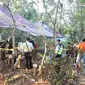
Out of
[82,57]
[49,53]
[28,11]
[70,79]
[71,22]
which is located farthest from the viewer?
[28,11]

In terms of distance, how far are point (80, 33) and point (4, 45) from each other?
44.0 feet

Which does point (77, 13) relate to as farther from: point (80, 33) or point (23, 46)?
point (23, 46)

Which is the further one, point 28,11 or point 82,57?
point 28,11

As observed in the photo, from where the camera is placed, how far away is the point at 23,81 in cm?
841

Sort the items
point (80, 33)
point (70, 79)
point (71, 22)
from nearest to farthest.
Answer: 1. point (70, 79)
2. point (80, 33)
3. point (71, 22)

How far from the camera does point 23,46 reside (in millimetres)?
11109

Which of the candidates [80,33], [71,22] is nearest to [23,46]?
[80,33]

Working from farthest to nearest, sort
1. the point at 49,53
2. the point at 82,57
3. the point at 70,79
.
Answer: the point at 82,57 → the point at 49,53 → the point at 70,79

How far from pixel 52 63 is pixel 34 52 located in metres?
3.21

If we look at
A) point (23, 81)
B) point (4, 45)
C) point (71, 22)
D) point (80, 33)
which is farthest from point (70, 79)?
point (71, 22)

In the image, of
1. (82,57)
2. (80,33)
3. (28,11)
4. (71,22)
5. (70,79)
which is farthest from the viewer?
(28,11)

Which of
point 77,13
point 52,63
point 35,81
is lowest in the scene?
point 35,81

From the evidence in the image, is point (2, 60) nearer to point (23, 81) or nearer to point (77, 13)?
point (23, 81)

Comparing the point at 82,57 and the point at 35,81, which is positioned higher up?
the point at 82,57
